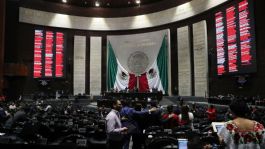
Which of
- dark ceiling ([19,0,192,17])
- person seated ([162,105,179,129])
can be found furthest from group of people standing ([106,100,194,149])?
dark ceiling ([19,0,192,17])

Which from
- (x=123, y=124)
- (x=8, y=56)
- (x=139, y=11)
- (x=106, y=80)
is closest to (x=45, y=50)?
(x=8, y=56)

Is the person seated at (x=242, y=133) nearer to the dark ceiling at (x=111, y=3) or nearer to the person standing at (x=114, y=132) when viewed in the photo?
the person standing at (x=114, y=132)

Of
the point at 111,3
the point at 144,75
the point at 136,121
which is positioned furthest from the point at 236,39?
the point at 111,3

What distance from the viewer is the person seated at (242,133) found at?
240cm

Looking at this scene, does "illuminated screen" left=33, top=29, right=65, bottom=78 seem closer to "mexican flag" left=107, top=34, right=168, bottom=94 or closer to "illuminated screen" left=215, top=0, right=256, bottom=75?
"mexican flag" left=107, top=34, right=168, bottom=94

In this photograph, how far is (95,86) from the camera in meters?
24.4

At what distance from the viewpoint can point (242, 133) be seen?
7.89ft

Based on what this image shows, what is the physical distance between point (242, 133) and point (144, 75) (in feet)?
68.4

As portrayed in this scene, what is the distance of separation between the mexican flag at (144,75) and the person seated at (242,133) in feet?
59.6

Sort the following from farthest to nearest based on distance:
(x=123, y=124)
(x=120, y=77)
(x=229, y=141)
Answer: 1. (x=120, y=77)
2. (x=123, y=124)
3. (x=229, y=141)

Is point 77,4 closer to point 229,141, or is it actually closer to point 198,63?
point 198,63

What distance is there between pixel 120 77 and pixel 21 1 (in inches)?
437

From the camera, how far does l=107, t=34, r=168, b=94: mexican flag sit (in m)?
21.7

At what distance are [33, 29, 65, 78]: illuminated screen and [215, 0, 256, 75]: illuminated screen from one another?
1363cm
